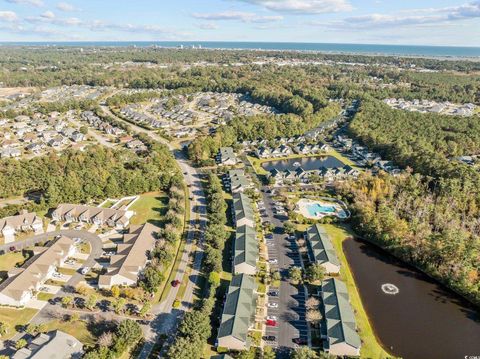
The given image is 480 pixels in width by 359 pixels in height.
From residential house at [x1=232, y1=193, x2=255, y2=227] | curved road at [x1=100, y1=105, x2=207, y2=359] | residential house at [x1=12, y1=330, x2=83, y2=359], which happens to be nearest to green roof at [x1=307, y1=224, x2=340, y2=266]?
residential house at [x1=232, y1=193, x2=255, y2=227]

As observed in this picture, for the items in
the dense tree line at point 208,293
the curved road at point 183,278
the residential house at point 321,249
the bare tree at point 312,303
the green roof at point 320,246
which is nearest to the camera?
the dense tree line at point 208,293

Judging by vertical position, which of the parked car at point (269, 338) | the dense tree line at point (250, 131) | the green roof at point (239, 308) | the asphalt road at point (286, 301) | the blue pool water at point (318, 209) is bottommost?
the parked car at point (269, 338)

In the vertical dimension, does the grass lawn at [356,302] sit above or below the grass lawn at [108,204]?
below

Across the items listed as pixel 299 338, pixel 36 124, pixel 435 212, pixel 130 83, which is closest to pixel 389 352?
pixel 299 338

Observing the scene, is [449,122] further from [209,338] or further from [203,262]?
[209,338]

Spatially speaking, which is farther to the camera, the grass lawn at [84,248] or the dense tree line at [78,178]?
the dense tree line at [78,178]

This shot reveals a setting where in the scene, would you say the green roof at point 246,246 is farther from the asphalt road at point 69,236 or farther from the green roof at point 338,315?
the asphalt road at point 69,236

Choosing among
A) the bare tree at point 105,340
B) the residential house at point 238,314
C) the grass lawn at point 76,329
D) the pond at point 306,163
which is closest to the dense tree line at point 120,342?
the bare tree at point 105,340
